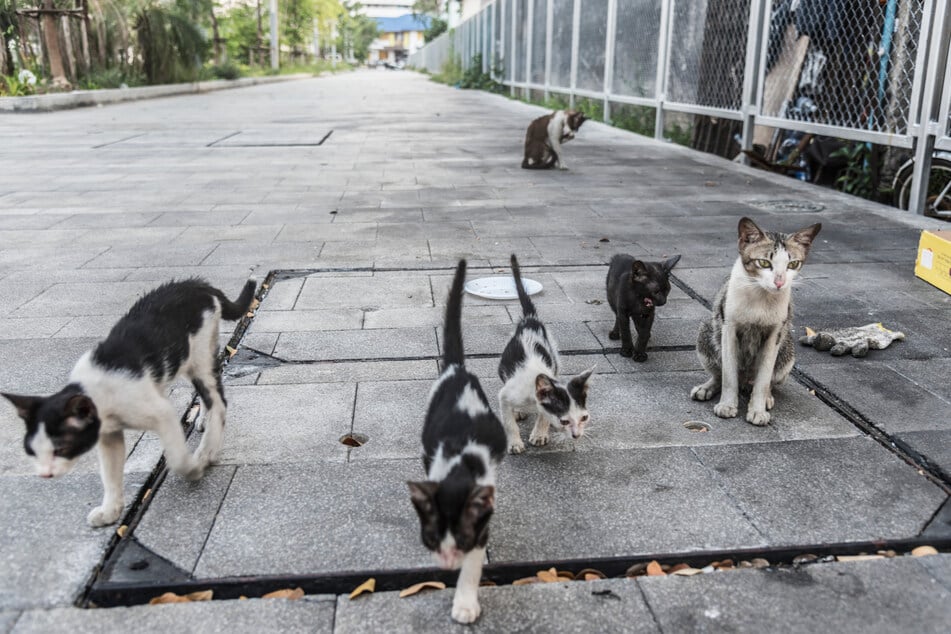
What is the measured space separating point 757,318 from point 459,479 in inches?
71.6

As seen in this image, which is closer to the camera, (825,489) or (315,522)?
(315,522)

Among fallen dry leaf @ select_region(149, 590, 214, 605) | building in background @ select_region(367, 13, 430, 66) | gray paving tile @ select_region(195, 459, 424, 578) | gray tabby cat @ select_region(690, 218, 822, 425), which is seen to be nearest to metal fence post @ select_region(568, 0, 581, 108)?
gray tabby cat @ select_region(690, 218, 822, 425)

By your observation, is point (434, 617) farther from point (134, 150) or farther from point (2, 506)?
point (134, 150)

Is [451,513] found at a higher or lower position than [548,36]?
lower

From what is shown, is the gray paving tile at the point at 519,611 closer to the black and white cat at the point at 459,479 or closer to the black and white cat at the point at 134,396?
the black and white cat at the point at 459,479

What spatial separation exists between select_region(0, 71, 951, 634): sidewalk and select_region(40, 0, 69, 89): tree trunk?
16881 mm

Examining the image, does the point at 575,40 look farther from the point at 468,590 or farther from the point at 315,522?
the point at 468,590

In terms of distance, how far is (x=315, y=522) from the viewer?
2.64 meters

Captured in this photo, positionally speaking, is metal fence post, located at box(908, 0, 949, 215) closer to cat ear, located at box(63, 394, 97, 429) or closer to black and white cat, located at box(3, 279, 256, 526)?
black and white cat, located at box(3, 279, 256, 526)

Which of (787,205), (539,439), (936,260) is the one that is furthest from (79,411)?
(787,205)

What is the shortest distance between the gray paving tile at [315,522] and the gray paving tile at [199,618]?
15cm

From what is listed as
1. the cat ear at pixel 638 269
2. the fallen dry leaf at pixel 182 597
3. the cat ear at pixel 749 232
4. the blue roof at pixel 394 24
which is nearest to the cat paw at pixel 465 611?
the fallen dry leaf at pixel 182 597

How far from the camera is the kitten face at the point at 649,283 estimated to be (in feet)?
13.1

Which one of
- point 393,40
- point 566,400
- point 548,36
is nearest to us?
point 566,400
